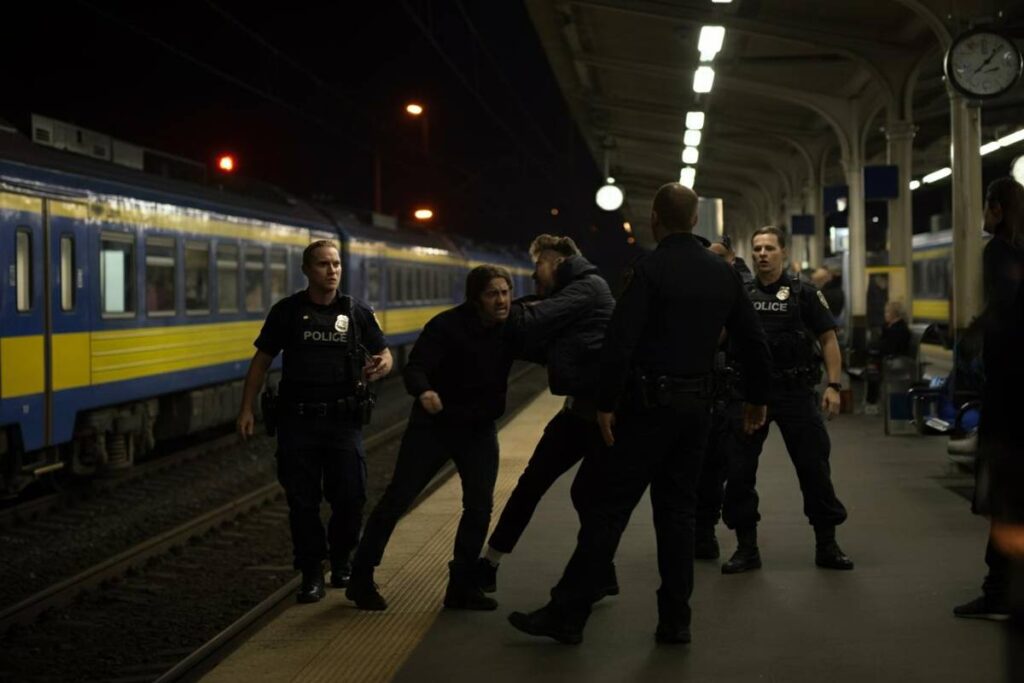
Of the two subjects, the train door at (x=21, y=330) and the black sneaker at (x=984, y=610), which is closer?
the black sneaker at (x=984, y=610)

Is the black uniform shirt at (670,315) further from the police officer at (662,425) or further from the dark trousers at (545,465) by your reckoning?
the dark trousers at (545,465)

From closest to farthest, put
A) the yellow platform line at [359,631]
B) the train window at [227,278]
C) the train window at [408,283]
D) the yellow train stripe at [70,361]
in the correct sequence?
the yellow platform line at [359,631] → the yellow train stripe at [70,361] → the train window at [227,278] → the train window at [408,283]

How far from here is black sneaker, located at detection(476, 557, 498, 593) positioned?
7.64 meters

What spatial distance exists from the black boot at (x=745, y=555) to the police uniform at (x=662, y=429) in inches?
66.7

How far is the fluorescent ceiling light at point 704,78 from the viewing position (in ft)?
68.9

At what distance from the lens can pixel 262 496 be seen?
14.1 m

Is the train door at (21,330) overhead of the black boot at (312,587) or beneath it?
overhead

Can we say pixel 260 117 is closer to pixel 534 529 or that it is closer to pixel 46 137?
pixel 46 137

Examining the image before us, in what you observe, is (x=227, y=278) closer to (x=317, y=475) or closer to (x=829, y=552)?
(x=317, y=475)

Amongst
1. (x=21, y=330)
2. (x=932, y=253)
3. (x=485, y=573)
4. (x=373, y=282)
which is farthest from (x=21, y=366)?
(x=932, y=253)

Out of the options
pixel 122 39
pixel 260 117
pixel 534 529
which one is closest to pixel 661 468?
pixel 534 529

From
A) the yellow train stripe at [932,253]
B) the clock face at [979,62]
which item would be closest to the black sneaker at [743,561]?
the clock face at [979,62]

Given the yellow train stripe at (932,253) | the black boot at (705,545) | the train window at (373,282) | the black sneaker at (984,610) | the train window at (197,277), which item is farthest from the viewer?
the yellow train stripe at (932,253)

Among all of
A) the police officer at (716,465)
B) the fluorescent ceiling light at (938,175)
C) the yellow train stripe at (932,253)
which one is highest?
the fluorescent ceiling light at (938,175)
